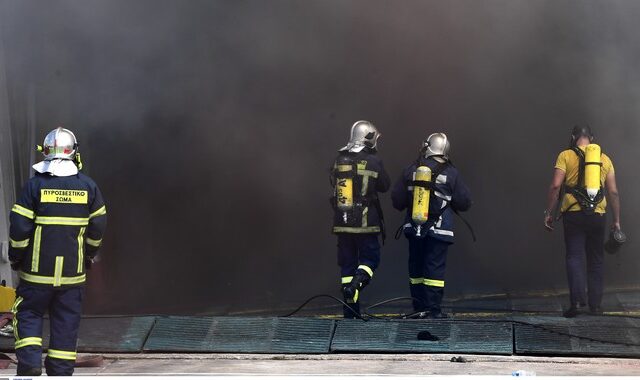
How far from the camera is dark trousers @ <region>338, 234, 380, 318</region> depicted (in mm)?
8492

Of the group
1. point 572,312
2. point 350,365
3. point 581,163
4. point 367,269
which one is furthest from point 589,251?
point 350,365

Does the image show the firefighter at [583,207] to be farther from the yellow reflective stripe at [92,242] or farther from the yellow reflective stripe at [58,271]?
the yellow reflective stripe at [58,271]

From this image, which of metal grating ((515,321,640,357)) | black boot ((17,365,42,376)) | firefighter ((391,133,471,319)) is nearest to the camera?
black boot ((17,365,42,376))

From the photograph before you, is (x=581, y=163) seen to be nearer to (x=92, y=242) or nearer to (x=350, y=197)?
(x=350, y=197)

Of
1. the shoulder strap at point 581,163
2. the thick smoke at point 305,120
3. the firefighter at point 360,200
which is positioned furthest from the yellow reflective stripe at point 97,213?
the shoulder strap at point 581,163

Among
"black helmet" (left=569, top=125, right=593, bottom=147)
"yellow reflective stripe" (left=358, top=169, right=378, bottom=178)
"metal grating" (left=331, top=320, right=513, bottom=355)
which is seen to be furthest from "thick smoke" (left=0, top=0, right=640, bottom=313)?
"metal grating" (left=331, top=320, right=513, bottom=355)

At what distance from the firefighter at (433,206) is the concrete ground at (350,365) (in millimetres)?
903

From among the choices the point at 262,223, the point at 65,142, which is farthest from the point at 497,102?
the point at 65,142

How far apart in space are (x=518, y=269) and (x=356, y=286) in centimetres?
214

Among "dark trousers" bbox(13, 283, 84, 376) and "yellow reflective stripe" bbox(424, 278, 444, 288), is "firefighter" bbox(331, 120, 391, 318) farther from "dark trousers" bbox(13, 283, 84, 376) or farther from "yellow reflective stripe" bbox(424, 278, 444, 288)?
"dark trousers" bbox(13, 283, 84, 376)

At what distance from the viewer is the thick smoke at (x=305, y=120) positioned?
9617 mm

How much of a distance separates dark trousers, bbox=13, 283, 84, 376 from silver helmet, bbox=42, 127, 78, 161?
0.65 m

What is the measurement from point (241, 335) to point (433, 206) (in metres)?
1.43

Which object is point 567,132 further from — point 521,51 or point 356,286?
point 356,286
